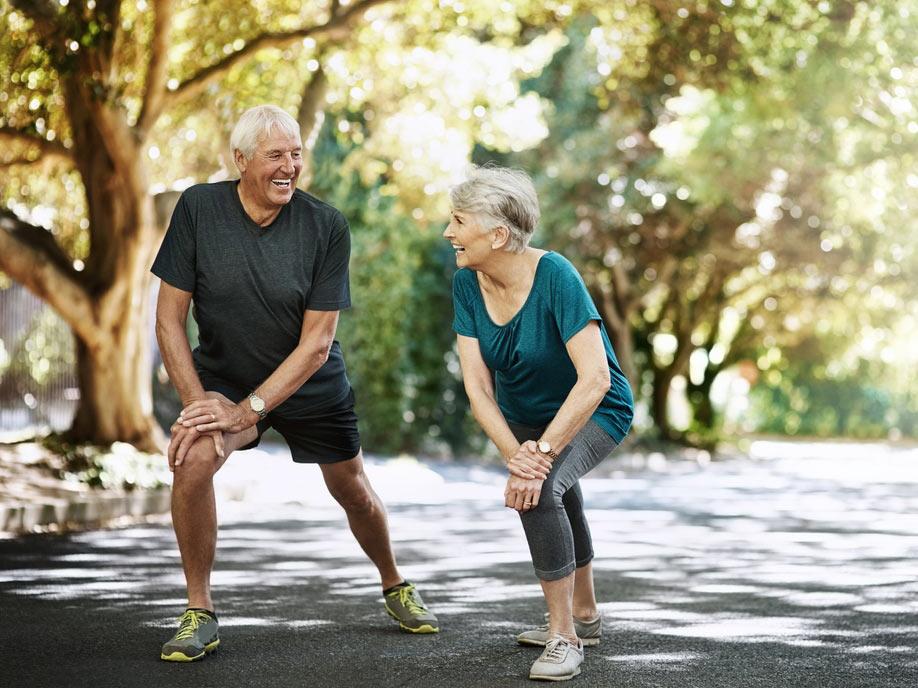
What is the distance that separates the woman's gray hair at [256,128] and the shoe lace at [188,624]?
6.05 feet

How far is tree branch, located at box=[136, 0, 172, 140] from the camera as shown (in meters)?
13.8

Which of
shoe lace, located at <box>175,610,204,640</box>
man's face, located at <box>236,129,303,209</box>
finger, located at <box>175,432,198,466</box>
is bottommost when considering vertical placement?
shoe lace, located at <box>175,610,204,640</box>

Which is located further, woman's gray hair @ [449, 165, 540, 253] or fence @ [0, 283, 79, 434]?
fence @ [0, 283, 79, 434]

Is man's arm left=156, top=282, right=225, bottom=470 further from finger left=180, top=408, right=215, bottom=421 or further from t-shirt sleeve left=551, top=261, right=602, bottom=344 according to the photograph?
t-shirt sleeve left=551, top=261, right=602, bottom=344

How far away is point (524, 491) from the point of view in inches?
210

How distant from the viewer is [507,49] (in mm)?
18672

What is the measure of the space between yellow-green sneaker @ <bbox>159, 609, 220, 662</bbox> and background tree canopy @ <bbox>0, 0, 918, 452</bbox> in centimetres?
740

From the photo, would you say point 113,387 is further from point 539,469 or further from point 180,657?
point 539,469

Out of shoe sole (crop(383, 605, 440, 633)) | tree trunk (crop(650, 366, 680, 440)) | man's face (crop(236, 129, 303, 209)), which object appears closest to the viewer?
man's face (crop(236, 129, 303, 209))

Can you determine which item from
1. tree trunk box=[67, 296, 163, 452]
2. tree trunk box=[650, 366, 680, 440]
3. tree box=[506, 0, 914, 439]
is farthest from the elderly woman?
tree trunk box=[650, 366, 680, 440]

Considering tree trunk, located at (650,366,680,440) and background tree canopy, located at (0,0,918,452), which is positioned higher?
background tree canopy, located at (0,0,918,452)

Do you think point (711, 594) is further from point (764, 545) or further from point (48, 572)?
point (48, 572)

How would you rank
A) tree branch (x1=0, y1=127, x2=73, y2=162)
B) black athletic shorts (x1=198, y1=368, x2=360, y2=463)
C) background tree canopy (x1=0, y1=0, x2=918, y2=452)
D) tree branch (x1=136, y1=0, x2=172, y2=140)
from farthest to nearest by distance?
background tree canopy (x1=0, y1=0, x2=918, y2=452)
tree branch (x1=0, y1=127, x2=73, y2=162)
tree branch (x1=136, y1=0, x2=172, y2=140)
black athletic shorts (x1=198, y1=368, x2=360, y2=463)

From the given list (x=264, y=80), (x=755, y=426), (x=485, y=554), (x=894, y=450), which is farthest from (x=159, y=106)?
(x=755, y=426)
